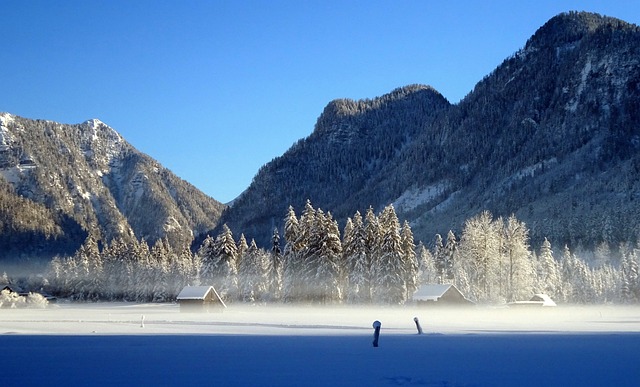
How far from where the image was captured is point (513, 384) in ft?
41.1

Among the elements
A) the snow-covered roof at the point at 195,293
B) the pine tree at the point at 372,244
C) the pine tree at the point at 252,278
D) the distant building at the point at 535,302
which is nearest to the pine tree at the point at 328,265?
the pine tree at the point at 372,244

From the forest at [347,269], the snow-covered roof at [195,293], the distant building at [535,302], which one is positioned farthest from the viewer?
the snow-covered roof at [195,293]

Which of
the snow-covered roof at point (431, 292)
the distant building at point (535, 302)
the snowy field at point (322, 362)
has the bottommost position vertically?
the snowy field at point (322, 362)

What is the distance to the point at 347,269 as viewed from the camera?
6631cm

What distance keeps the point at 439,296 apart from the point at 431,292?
1.38 m

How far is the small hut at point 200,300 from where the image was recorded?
243 feet

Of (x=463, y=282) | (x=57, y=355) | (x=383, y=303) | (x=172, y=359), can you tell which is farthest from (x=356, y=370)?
(x=463, y=282)

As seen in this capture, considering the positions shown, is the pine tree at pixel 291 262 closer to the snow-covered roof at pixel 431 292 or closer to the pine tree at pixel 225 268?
the snow-covered roof at pixel 431 292

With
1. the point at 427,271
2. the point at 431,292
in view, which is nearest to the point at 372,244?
the point at 431,292

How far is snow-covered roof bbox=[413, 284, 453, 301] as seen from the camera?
67125mm

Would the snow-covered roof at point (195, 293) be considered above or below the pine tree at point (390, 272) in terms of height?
below

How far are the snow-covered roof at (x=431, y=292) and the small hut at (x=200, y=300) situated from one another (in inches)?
941

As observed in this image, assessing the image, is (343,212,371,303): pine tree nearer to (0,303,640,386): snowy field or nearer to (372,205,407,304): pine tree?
(372,205,407,304): pine tree

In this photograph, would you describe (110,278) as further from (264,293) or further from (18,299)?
(264,293)
